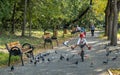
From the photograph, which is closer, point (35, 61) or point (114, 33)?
point (35, 61)

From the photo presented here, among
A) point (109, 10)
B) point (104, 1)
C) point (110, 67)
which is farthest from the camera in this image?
point (104, 1)

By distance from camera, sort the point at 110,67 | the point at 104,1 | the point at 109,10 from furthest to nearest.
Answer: the point at 104,1 → the point at 109,10 → the point at 110,67

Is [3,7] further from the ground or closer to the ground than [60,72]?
further from the ground

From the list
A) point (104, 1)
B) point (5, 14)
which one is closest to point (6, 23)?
point (5, 14)

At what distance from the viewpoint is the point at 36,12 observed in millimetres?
36594

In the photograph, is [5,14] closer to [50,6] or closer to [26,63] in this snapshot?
[50,6]

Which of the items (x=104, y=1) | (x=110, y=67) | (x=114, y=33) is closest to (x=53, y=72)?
(x=110, y=67)

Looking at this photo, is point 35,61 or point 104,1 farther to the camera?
point 104,1

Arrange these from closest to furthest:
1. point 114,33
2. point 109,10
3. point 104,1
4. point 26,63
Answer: point 26,63, point 114,33, point 109,10, point 104,1

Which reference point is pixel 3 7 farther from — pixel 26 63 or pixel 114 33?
pixel 26 63

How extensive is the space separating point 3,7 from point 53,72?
23066mm

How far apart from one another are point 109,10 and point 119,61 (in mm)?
18144

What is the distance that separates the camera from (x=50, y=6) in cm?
3653

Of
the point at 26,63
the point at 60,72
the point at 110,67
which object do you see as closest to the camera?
the point at 60,72
